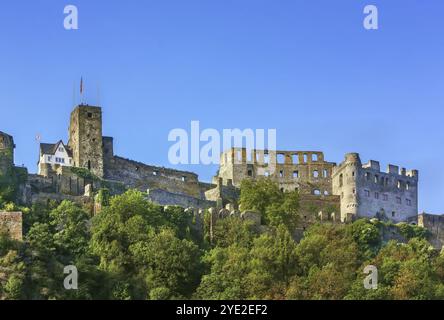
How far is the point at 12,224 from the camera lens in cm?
7800

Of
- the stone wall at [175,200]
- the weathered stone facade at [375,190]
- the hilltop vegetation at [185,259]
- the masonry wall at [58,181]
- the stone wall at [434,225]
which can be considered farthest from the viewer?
the weathered stone facade at [375,190]

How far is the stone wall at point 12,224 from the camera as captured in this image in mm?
77312

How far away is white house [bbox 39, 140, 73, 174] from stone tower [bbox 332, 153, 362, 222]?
1565 cm

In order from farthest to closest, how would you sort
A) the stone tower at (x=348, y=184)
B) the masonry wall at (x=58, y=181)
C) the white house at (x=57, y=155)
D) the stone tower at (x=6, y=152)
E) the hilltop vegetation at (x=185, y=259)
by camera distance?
1. the stone tower at (x=348, y=184)
2. the white house at (x=57, y=155)
3. the masonry wall at (x=58, y=181)
4. the stone tower at (x=6, y=152)
5. the hilltop vegetation at (x=185, y=259)

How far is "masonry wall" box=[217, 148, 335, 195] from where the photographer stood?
101 metres

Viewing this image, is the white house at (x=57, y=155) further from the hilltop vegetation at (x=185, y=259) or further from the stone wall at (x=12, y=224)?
the stone wall at (x=12, y=224)

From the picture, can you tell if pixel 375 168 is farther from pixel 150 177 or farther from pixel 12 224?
pixel 12 224

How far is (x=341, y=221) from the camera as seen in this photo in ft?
310

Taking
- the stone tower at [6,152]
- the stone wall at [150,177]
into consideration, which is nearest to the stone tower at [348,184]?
the stone wall at [150,177]

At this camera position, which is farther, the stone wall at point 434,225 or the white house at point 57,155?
the stone wall at point 434,225

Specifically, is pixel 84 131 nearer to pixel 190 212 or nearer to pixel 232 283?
pixel 190 212

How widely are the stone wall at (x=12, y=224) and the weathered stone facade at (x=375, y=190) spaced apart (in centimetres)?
2413

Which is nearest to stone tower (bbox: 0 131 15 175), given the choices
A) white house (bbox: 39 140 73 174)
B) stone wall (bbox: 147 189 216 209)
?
white house (bbox: 39 140 73 174)

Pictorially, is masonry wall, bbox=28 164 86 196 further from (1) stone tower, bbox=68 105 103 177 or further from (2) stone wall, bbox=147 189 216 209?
(2) stone wall, bbox=147 189 216 209
